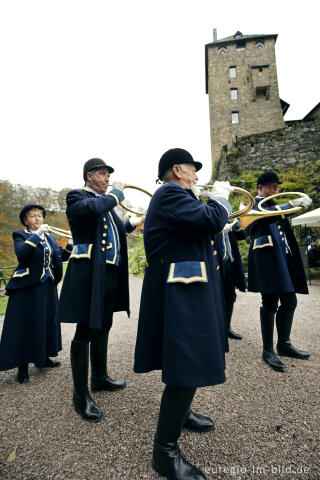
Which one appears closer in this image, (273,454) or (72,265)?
(273,454)

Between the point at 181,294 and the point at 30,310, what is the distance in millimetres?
2552

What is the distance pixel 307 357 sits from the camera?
11.1ft

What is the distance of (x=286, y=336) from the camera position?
3500mm

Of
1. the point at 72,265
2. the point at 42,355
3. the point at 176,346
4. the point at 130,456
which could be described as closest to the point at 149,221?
the point at 176,346

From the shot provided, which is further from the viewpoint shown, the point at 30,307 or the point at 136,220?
the point at 30,307

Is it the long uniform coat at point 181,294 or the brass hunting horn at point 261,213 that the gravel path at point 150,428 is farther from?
the brass hunting horn at point 261,213

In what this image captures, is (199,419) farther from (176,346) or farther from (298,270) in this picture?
(298,270)

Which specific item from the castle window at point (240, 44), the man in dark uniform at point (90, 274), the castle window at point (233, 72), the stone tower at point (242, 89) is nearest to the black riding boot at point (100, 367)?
the man in dark uniform at point (90, 274)

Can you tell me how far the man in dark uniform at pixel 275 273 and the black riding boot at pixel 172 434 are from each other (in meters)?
1.99

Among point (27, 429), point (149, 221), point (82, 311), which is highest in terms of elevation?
point (149, 221)

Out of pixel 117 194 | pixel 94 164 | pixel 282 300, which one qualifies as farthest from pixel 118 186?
pixel 282 300

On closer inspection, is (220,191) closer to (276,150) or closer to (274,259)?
(274,259)

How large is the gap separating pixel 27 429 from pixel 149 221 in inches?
83.9

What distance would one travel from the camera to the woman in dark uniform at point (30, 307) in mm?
3184
